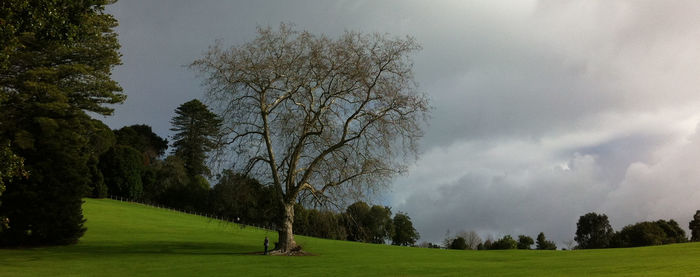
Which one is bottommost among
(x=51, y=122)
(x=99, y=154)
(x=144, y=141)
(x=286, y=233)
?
(x=286, y=233)

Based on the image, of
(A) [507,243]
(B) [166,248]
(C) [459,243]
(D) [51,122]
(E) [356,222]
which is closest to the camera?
(E) [356,222]

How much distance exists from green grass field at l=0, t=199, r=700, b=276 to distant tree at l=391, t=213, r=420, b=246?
29620 mm

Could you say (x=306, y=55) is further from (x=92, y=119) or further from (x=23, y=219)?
(x=23, y=219)

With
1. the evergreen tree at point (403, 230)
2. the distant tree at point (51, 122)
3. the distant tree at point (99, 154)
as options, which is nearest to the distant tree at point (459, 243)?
the evergreen tree at point (403, 230)

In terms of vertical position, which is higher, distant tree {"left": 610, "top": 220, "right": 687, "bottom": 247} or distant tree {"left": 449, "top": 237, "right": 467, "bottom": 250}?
distant tree {"left": 610, "top": 220, "right": 687, "bottom": 247}

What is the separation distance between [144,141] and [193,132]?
8.40 meters

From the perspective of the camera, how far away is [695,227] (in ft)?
183

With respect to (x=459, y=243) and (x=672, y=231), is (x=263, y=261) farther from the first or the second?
(x=672, y=231)

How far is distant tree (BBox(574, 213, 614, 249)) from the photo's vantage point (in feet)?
212

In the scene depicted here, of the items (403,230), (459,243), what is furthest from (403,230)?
(459,243)

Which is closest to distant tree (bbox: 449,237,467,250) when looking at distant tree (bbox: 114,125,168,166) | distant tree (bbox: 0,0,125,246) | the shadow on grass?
the shadow on grass

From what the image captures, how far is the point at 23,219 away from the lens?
30422 mm

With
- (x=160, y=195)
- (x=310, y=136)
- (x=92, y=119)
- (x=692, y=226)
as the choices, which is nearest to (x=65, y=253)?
(x=92, y=119)

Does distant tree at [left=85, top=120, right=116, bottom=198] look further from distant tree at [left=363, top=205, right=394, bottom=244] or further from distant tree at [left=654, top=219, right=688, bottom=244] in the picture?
distant tree at [left=654, top=219, right=688, bottom=244]
